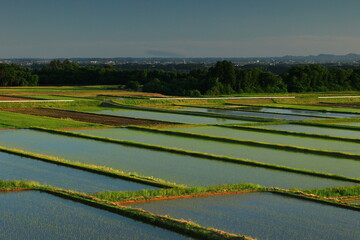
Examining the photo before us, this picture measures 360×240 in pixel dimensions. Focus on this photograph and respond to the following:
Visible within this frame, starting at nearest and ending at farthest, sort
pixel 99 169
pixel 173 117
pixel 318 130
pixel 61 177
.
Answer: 1. pixel 61 177
2. pixel 99 169
3. pixel 318 130
4. pixel 173 117

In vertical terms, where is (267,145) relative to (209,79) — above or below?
below

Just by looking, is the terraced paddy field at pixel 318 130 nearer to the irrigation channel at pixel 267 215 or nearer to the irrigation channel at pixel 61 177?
the irrigation channel at pixel 267 215

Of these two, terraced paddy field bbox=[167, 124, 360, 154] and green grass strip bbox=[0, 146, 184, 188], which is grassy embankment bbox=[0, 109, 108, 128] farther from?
green grass strip bbox=[0, 146, 184, 188]

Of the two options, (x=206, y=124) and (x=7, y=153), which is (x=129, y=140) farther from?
(x=206, y=124)

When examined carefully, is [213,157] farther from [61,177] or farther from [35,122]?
[35,122]

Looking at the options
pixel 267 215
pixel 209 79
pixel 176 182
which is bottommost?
pixel 209 79

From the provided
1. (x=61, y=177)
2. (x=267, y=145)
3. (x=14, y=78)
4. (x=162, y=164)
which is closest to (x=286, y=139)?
(x=267, y=145)

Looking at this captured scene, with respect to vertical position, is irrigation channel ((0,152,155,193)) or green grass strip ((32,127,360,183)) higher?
irrigation channel ((0,152,155,193))

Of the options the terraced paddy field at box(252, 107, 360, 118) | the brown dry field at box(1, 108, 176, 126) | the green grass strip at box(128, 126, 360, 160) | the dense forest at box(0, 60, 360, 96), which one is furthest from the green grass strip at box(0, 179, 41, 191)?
the dense forest at box(0, 60, 360, 96)
